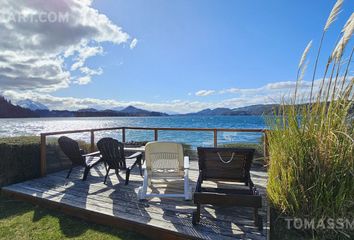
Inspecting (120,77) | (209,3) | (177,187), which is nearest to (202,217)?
(177,187)

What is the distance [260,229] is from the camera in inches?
96.7

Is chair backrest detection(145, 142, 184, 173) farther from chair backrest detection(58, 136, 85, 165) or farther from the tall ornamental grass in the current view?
chair backrest detection(58, 136, 85, 165)

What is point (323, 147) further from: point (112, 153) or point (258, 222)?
point (112, 153)

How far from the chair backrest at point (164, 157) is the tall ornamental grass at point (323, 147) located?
161cm

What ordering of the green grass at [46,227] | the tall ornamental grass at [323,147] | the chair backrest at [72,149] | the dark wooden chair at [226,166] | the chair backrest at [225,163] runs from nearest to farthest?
1. the tall ornamental grass at [323,147]
2. the green grass at [46,227]
3. the dark wooden chair at [226,166]
4. the chair backrest at [225,163]
5. the chair backrest at [72,149]

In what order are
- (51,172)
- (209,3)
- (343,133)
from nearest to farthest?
1. (343,133)
2. (51,172)
3. (209,3)

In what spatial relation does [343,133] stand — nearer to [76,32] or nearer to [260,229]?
[260,229]

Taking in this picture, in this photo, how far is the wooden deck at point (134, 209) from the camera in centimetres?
248

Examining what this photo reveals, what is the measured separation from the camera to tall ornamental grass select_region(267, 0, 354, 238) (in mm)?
2178

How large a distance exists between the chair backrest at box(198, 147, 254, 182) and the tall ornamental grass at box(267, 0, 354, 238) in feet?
2.07

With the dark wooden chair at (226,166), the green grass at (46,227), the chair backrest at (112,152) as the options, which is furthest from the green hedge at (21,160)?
the dark wooden chair at (226,166)

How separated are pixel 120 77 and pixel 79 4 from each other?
578 centimetres

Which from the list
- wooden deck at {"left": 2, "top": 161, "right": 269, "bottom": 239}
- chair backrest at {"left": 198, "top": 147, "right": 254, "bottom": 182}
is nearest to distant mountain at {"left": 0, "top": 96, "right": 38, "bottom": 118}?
wooden deck at {"left": 2, "top": 161, "right": 269, "bottom": 239}

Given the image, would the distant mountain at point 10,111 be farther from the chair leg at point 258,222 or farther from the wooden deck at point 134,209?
the chair leg at point 258,222
